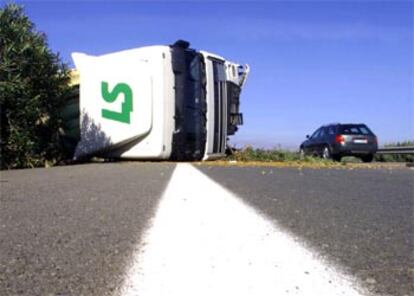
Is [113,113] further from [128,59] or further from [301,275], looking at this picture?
[301,275]

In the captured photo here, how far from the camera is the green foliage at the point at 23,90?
43.8 feet

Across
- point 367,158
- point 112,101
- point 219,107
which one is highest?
point 112,101

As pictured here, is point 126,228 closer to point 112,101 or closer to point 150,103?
point 150,103

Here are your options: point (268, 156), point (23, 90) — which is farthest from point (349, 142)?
point (23, 90)

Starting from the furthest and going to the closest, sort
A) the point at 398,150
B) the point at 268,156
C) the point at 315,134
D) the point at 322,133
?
1. the point at 398,150
2. the point at 315,134
3. the point at 322,133
4. the point at 268,156

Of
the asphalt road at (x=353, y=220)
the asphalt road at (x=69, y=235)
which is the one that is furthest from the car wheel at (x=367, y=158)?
the asphalt road at (x=69, y=235)

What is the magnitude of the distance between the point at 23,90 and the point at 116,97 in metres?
2.26

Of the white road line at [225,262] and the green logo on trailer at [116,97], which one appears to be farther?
the green logo on trailer at [116,97]

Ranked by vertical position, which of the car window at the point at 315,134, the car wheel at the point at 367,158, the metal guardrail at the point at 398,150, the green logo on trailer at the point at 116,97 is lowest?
the car wheel at the point at 367,158

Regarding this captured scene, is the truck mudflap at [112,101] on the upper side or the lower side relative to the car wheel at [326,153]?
upper

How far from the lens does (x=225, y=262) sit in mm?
3180

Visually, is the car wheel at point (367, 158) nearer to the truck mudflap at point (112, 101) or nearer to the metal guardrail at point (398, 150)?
the metal guardrail at point (398, 150)

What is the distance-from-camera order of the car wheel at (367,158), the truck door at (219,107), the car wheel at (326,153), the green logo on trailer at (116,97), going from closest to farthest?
the green logo on trailer at (116,97) → the truck door at (219,107) → the car wheel at (367,158) → the car wheel at (326,153)

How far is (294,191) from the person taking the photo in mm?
6965
